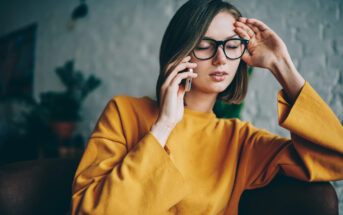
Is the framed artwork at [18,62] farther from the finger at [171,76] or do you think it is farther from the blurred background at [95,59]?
the finger at [171,76]

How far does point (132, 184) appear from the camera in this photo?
0.63 meters

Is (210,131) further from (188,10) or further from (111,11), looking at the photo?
(111,11)

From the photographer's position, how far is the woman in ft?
2.15

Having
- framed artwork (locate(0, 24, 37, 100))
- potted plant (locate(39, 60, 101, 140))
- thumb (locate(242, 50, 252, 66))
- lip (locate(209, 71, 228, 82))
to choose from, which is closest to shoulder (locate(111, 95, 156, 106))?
lip (locate(209, 71, 228, 82))

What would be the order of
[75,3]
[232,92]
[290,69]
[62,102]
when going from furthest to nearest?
[75,3] < [62,102] < [232,92] < [290,69]

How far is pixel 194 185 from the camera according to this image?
82cm

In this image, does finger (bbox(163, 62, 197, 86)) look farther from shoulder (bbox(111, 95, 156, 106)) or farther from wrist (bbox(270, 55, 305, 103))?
wrist (bbox(270, 55, 305, 103))

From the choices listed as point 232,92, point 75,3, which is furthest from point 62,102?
point 232,92

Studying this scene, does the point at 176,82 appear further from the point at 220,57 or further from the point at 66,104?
the point at 66,104

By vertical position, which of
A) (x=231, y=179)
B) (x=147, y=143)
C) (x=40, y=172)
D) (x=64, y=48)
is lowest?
(x=231, y=179)

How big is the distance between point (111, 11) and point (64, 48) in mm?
1073

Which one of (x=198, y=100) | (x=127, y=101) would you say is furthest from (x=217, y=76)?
(x=127, y=101)

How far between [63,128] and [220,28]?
2.26m

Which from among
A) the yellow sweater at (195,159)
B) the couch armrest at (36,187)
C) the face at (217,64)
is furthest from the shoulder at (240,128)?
the couch armrest at (36,187)
